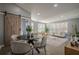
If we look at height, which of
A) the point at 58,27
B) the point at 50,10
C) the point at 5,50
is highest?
the point at 50,10

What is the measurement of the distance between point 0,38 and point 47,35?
1.13 metres

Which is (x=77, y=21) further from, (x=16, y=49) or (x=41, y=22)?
(x=16, y=49)

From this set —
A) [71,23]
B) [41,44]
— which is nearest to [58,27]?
[71,23]

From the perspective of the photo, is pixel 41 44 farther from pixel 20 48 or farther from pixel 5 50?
pixel 5 50

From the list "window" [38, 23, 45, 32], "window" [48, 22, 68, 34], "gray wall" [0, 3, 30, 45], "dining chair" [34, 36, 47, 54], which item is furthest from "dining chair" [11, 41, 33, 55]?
"window" [48, 22, 68, 34]

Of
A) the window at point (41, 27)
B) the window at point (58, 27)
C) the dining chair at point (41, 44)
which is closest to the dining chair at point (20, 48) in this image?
the dining chair at point (41, 44)

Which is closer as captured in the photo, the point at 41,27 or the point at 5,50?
the point at 5,50

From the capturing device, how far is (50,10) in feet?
7.34

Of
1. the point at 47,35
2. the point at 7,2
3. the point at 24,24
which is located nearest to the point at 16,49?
the point at 24,24

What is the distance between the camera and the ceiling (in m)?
2.16

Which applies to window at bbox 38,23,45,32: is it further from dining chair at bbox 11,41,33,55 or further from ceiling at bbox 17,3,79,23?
dining chair at bbox 11,41,33,55

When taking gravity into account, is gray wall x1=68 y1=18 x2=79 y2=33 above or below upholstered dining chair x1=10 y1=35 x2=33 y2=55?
above

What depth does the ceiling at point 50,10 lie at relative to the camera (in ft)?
7.07

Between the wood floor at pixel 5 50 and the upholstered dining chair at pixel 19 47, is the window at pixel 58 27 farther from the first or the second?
the wood floor at pixel 5 50
